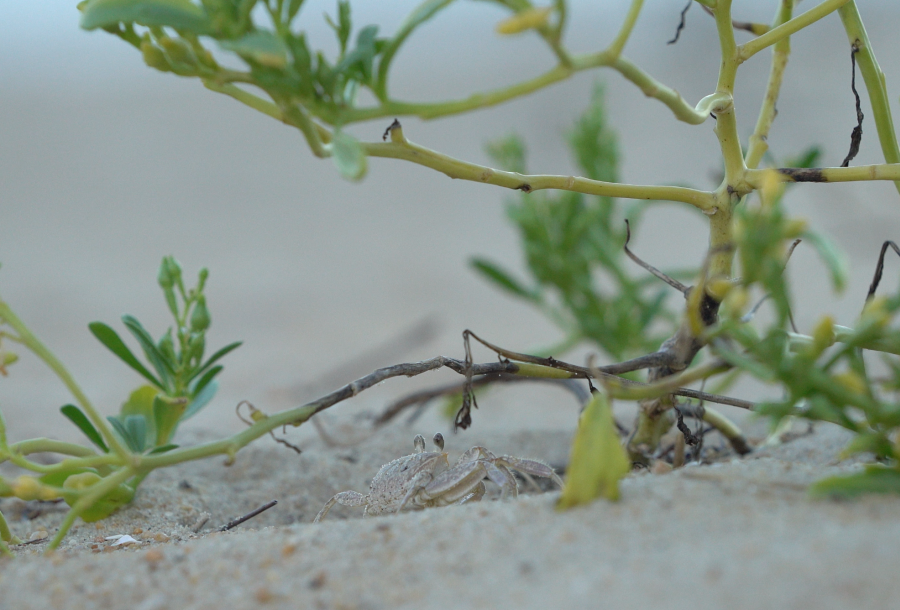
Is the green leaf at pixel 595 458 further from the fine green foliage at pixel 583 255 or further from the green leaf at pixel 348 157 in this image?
the fine green foliage at pixel 583 255

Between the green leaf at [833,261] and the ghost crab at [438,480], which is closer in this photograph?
the green leaf at [833,261]

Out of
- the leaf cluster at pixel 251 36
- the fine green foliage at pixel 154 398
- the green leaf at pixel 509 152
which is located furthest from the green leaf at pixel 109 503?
the green leaf at pixel 509 152

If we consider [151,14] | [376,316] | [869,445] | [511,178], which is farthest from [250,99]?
[376,316]

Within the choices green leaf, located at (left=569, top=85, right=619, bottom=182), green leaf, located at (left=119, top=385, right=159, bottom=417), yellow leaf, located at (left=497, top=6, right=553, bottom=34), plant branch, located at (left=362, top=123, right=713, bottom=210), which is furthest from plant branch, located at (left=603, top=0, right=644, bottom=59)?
green leaf, located at (left=569, top=85, right=619, bottom=182)

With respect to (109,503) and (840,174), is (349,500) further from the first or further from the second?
(840,174)

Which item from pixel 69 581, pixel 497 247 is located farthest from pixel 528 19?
pixel 497 247
